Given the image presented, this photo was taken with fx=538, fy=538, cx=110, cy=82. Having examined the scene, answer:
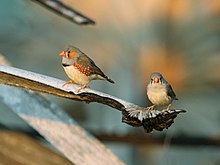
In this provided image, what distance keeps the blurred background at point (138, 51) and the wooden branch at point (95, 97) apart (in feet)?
6.43

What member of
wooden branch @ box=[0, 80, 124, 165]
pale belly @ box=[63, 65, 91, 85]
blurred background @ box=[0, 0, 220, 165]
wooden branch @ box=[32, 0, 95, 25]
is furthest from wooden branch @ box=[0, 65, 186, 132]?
blurred background @ box=[0, 0, 220, 165]

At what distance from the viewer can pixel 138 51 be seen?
9.40ft

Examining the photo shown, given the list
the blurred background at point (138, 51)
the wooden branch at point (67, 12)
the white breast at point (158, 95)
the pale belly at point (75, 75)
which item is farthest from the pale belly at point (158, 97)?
the blurred background at point (138, 51)

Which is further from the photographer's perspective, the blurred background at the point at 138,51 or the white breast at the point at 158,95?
the blurred background at the point at 138,51

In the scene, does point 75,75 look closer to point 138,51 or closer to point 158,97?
point 158,97

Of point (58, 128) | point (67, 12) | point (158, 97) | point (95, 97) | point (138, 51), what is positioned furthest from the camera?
point (138, 51)

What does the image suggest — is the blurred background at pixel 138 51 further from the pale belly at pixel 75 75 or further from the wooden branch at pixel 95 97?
the wooden branch at pixel 95 97

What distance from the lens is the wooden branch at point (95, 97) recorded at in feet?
2.35

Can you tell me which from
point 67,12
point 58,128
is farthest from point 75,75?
point 67,12

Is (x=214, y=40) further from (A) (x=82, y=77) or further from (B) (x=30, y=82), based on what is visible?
(B) (x=30, y=82)

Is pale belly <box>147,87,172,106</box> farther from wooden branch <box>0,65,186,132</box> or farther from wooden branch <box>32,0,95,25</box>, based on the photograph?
wooden branch <box>32,0,95,25</box>

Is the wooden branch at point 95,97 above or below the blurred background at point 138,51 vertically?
below

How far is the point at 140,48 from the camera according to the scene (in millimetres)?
2863

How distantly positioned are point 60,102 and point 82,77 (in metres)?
1.88
